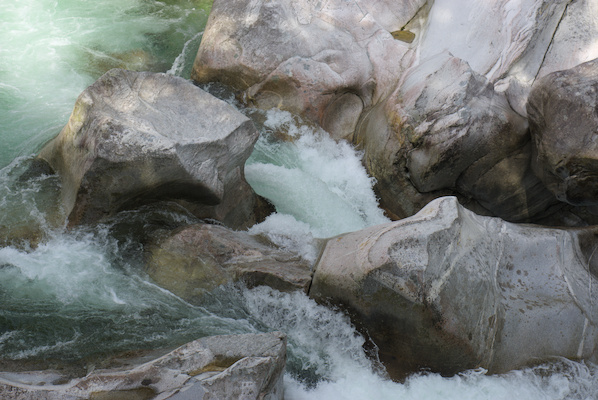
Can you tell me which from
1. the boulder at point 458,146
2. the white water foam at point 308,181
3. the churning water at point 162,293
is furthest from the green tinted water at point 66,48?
the boulder at point 458,146

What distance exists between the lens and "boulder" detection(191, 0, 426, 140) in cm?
588

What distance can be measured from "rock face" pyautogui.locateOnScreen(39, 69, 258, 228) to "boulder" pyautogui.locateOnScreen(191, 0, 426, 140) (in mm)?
1610

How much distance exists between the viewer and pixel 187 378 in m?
2.75

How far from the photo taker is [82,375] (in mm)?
2943

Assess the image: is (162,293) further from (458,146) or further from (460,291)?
(458,146)

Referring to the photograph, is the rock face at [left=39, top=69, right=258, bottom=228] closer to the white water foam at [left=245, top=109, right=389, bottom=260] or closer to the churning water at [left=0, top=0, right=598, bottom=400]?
the churning water at [left=0, top=0, right=598, bottom=400]

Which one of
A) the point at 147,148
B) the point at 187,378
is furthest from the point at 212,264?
the point at 187,378

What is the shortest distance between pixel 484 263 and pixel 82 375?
2590 mm

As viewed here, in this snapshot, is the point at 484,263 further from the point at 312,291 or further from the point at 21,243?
the point at 21,243

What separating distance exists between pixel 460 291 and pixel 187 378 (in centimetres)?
178

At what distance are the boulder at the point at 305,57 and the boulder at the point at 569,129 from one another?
1.89 meters

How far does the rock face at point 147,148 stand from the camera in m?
3.80

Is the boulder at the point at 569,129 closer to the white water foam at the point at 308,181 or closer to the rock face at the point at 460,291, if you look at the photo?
the rock face at the point at 460,291

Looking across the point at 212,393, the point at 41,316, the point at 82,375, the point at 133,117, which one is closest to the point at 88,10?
the point at 133,117
